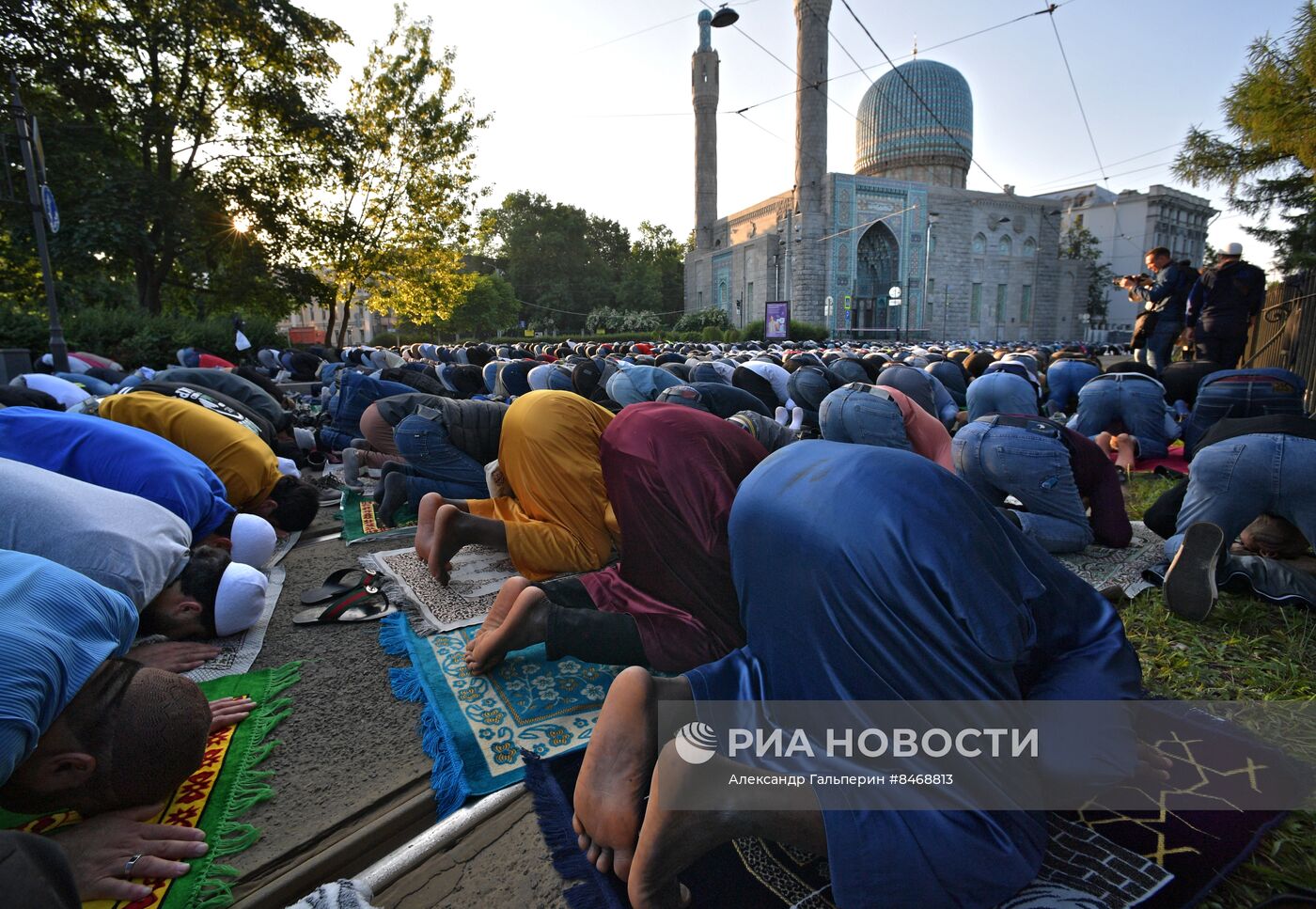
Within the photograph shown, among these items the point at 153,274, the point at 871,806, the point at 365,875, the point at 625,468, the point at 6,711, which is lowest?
the point at 365,875

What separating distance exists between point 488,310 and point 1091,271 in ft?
119

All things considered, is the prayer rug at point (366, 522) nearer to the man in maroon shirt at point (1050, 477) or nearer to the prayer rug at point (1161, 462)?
the man in maroon shirt at point (1050, 477)

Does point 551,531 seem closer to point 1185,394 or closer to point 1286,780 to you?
point 1286,780

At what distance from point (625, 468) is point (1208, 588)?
2296 mm

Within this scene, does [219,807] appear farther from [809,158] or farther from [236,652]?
[809,158]

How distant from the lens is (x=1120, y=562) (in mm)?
3117

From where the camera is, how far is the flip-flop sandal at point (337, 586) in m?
2.84

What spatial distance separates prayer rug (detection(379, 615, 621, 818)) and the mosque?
25861 mm

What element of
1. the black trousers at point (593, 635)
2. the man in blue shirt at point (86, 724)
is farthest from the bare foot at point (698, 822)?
the man in blue shirt at point (86, 724)

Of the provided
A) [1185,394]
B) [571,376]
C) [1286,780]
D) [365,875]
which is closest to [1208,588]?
[1286,780]

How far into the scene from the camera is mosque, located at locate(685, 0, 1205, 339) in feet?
86.6

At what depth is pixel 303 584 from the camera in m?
3.10

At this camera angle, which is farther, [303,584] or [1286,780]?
[303,584]

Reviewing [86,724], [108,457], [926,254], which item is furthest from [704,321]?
[86,724]
